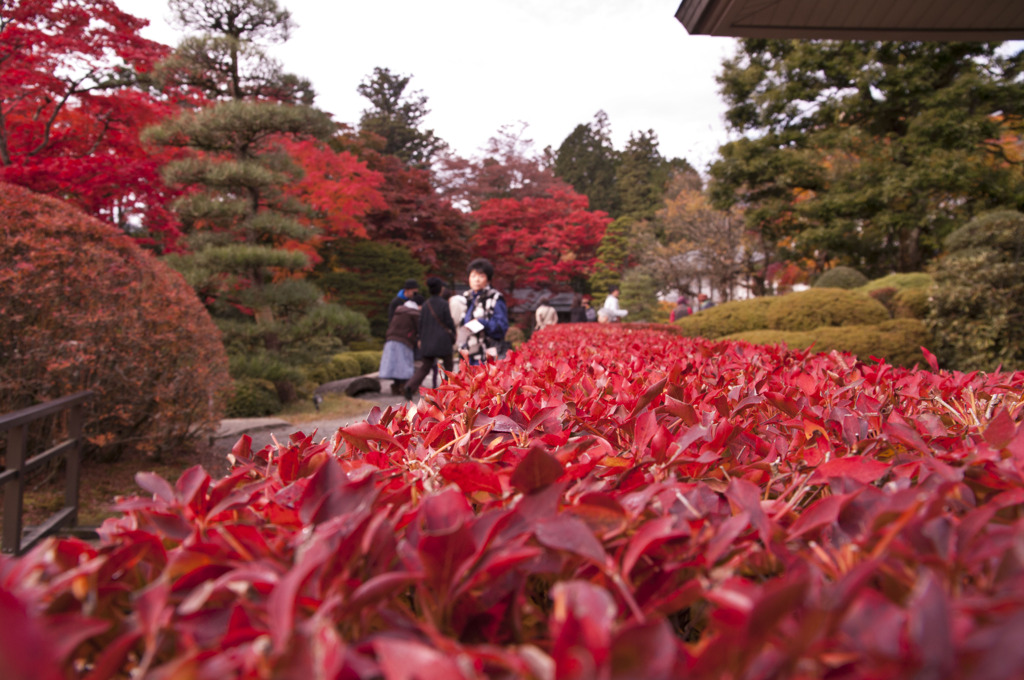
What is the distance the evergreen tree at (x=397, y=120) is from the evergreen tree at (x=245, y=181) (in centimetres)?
1947

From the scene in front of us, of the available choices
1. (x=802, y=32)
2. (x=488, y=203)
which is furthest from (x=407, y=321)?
(x=488, y=203)

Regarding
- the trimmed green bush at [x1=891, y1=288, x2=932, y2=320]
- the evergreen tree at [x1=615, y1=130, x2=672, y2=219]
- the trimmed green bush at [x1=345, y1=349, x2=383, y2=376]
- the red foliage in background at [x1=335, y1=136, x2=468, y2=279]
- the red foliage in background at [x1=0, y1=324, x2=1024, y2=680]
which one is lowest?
the trimmed green bush at [x1=345, y1=349, x2=383, y2=376]

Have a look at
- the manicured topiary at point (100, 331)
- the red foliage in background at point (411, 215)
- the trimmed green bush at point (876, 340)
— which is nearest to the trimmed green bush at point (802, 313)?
the trimmed green bush at point (876, 340)

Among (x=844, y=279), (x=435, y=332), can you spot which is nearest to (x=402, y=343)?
(x=435, y=332)

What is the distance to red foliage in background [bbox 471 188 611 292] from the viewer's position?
24516mm

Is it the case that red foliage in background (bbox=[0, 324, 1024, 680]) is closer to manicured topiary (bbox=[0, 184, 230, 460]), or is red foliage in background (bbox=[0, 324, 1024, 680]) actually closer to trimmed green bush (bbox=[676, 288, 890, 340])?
manicured topiary (bbox=[0, 184, 230, 460])

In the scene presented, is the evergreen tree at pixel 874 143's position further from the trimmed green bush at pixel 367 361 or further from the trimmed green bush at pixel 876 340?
the trimmed green bush at pixel 367 361

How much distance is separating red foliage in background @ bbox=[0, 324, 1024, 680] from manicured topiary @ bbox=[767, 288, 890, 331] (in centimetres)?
829

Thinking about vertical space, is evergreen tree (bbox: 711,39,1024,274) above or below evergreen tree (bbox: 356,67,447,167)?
below

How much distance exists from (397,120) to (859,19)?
1291 inches

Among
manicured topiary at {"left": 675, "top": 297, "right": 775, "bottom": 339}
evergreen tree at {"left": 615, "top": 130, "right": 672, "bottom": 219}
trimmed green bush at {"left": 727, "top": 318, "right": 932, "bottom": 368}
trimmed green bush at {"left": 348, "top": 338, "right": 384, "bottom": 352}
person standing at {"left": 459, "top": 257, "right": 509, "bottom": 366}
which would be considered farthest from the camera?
evergreen tree at {"left": 615, "top": 130, "right": 672, "bottom": 219}

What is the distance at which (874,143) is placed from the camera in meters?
14.8

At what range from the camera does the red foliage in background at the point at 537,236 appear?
2452 centimetres

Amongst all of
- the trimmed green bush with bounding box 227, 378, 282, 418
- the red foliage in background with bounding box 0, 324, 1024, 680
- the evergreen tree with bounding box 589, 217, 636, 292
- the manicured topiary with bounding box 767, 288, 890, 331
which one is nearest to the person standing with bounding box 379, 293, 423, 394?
the trimmed green bush with bounding box 227, 378, 282, 418
